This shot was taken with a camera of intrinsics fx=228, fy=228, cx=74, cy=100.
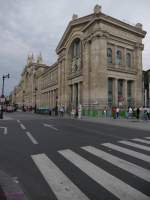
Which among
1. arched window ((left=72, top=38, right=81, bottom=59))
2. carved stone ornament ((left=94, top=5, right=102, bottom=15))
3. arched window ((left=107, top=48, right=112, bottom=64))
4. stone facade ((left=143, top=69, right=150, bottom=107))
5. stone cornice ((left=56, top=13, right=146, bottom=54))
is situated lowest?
stone facade ((left=143, top=69, right=150, bottom=107))

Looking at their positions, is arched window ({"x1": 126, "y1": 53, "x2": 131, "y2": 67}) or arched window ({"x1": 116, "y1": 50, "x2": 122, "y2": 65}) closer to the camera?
arched window ({"x1": 116, "y1": 50, "x2": 122, "y2": 65})

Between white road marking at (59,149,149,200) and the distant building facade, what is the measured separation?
37169mm

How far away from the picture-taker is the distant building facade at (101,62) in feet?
147

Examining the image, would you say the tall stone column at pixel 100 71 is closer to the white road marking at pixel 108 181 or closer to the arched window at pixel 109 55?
the arched window at pixel 109 55

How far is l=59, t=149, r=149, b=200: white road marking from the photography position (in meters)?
4.18

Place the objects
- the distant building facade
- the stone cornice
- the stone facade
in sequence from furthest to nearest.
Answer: the stone facade < the stone cornice < the distant building facade

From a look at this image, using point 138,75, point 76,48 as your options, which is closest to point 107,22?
point 76,48

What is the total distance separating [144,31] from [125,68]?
11.0 metres

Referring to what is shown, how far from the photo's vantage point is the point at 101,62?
44625mm

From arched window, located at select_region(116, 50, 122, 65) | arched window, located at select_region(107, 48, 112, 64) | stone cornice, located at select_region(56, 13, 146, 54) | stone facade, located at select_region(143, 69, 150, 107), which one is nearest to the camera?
stone cornice, located at select_region(56, 13, 146, 54)

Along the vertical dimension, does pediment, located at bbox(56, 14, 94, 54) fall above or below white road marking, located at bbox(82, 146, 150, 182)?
above

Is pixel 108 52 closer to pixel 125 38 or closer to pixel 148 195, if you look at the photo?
pixel 125 38

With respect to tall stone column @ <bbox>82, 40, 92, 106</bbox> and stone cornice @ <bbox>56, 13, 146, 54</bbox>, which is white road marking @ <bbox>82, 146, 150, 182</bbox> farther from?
stone cornice @ <bbox>56, 13, 146, 54</bbox>

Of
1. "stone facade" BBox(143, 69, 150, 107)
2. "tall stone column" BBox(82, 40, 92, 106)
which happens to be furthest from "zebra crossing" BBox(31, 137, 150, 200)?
"stone facade" BBox(143, 69, 150, 107)
